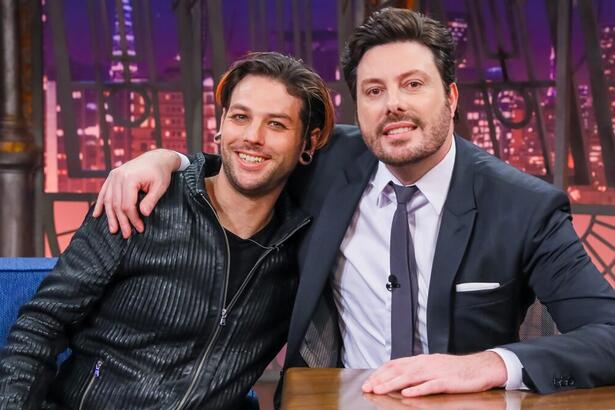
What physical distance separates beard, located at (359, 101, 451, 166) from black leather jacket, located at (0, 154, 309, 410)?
304 millimetres

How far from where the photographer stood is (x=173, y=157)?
1944 mm

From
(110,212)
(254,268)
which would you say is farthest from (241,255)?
(110,212)

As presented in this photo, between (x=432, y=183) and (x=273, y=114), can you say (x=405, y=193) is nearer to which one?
(x=432, y=183)

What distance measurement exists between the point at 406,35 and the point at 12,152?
8.00 ft

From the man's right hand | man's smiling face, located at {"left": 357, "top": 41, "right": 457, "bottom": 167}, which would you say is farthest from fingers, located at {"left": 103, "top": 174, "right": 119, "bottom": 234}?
man's smiling face, located at {"left": 357, "top": 41, "right": 457, "bottom": 167}

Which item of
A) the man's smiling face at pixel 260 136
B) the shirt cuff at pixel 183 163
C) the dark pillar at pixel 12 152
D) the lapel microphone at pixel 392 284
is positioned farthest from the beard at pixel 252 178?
the dark pillar at pixel 12 152

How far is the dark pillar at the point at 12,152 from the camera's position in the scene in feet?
12.5

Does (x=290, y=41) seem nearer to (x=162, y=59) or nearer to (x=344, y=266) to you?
(x=162, y=59)

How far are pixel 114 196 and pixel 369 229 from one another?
1.84 feet

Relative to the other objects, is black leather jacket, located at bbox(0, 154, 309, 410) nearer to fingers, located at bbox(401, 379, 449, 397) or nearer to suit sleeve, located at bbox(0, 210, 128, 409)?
suit sleeve, located at bbox(0, 210, 128, 409)

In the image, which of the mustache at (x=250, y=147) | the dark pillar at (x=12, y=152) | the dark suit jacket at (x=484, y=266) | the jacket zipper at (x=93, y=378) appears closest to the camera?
the dark suit jacket at (x=484, y=266)

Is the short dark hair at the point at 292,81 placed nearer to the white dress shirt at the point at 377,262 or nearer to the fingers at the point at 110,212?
the white dress shirt at the point at 377,262

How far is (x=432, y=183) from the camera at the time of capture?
73.1 inches

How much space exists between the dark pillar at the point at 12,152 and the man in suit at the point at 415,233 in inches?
84.6
